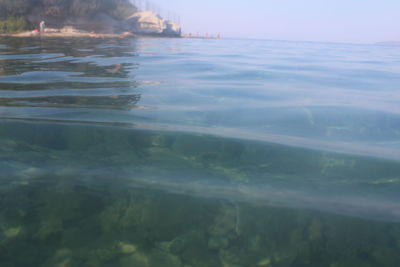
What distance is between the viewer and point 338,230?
1.13 meters

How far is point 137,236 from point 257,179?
0.72m

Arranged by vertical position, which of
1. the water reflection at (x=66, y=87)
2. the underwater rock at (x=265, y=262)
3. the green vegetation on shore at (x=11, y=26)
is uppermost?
the green vegetation on shore at (x=11, y=26)

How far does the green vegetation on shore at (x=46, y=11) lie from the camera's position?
20.2m

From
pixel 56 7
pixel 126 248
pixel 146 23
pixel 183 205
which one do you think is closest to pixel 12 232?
pixel 126 248

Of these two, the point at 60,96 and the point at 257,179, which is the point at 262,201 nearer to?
the point at 257,179

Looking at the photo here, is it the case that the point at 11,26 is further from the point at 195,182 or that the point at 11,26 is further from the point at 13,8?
the point at 195,182

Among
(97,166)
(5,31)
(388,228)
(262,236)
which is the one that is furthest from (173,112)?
(5,31)

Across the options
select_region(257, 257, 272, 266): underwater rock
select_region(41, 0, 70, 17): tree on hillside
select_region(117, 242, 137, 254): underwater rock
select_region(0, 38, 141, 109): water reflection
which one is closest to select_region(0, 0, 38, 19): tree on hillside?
select_region(41, 0, 70, 17): tree on hillside

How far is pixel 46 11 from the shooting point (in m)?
25.6

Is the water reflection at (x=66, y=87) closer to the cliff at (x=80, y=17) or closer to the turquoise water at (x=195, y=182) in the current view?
the turquoise water at (x=195, y=182)

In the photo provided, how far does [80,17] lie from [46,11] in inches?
144

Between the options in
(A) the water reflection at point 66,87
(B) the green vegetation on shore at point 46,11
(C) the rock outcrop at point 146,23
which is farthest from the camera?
(C) the rock outcrop at point 146,23

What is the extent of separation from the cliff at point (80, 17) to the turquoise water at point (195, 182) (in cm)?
2118

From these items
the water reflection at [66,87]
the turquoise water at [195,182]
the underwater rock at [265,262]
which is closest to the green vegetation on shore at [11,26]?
the water reflection at [66,87]
